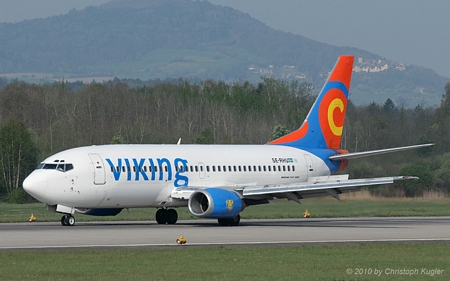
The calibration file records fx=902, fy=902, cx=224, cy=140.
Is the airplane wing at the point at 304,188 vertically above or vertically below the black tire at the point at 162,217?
above

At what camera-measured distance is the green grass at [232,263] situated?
21469 millimetres

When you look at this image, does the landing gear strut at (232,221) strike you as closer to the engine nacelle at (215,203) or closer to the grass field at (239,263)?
the engine nacelle at (215,203)

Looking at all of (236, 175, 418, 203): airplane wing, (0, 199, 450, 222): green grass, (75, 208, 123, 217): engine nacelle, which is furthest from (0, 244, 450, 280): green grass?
(0, 199, 450, 222): green grass

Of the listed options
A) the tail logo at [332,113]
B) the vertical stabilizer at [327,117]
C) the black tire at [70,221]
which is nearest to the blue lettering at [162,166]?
the black tire at [70,221]

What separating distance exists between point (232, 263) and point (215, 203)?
1583 cm

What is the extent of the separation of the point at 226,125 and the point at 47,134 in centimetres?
2745

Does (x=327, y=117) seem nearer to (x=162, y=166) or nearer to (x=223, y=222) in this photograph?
(x=223, y=222)

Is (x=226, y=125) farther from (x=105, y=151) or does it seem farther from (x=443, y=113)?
(x=105, y=151)

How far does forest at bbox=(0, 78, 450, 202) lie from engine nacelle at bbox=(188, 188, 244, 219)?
1351 cm

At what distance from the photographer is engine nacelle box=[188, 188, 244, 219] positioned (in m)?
39.7

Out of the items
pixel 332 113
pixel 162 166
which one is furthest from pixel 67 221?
pixel 332 113

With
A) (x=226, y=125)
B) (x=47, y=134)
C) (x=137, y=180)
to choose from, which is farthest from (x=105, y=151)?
(x=226, y=125)

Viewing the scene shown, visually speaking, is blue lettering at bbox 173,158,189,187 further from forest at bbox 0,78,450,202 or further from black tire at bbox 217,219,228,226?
forest at bbox 0,78,450,202

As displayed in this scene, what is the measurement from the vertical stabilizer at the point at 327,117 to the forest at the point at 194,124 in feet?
12.1
